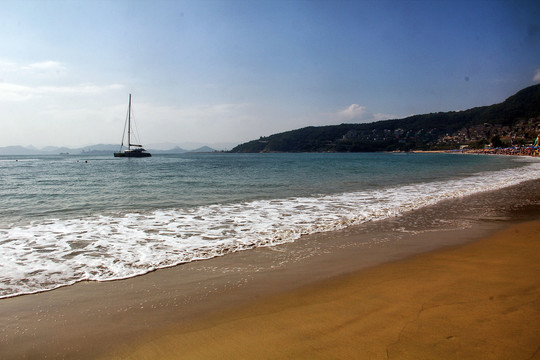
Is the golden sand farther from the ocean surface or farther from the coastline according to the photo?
the ocean surface

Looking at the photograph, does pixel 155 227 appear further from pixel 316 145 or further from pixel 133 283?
pixel 316 145

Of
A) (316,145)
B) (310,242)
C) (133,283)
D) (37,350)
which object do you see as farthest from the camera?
(316,145)

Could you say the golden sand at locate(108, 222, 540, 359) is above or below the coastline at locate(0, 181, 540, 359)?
above

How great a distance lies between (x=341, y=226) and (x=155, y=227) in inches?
190

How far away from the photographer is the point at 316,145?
19262cm

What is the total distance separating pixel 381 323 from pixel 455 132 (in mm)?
191958

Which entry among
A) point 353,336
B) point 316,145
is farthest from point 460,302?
point 316,145

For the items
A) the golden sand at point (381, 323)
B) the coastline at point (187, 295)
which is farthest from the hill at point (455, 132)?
the golden sand at point (381, 323)

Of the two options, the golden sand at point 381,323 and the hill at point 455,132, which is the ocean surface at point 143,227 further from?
the hill at point 455,132

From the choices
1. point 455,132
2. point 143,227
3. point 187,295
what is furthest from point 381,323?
point 455,132

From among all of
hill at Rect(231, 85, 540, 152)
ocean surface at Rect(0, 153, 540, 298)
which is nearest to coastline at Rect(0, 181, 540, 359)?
ocean surface at Rect(0, 153, 540, 298)

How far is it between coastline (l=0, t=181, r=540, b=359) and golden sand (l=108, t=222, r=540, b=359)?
5 cm

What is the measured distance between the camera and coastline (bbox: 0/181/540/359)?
9.98 feet

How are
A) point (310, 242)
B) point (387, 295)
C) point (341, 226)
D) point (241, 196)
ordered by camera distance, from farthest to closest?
point (241, 196) < point (341, 226) < point (310, 242) < point (387, 295)
